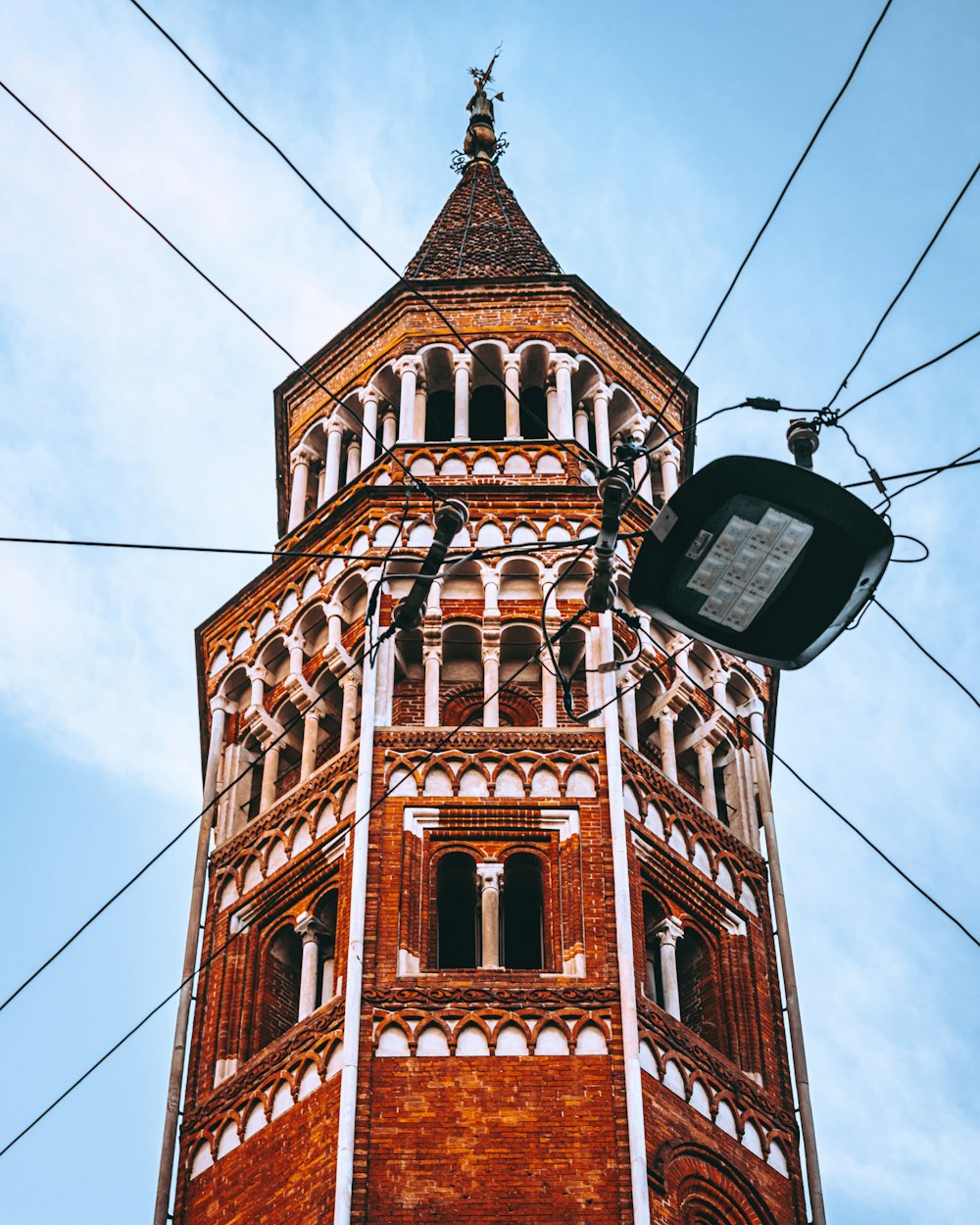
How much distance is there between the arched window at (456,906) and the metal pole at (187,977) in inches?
114

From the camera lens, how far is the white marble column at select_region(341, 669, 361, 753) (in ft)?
95.5

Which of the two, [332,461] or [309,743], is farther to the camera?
[332,461]

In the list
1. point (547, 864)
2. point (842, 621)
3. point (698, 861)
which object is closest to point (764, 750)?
point (698, 861)

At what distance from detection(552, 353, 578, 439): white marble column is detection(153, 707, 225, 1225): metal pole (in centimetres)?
610

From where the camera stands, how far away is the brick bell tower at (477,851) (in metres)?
24.2

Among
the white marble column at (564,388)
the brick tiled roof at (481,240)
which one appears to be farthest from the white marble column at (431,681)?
the brick tiled roof at (481,240)

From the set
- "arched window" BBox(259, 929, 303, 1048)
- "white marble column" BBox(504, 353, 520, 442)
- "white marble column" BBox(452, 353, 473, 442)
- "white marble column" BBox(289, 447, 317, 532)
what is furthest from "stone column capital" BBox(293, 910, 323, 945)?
"white marble column" BBox(504, 353, 520, 442)

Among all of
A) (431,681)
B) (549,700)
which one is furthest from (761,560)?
(431,681)

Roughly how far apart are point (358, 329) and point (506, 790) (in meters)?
10.3

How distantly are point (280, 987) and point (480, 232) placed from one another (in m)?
16.7

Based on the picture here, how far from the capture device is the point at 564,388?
34.2 meters

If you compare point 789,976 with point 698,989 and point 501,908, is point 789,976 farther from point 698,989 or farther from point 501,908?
point 501,908

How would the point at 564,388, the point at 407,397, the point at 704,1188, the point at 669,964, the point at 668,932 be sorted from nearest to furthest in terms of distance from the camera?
the point at 704,1188, the point at 669,964, the point at 668,932, the point at 407,397, the point at 564,388

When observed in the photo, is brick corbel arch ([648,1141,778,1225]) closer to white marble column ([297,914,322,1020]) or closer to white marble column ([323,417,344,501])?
white marble column ([297,914,322,1020])
